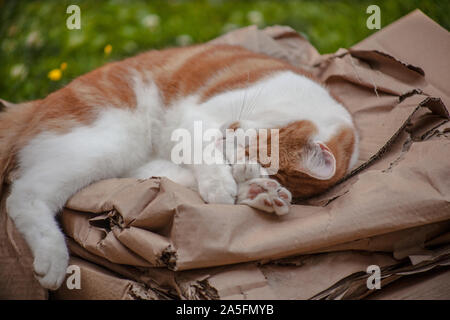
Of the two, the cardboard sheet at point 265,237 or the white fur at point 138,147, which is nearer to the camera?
the cardboard sheet at point 265,237

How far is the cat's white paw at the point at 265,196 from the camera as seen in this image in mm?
1483

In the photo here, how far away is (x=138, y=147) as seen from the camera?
201 centimetres

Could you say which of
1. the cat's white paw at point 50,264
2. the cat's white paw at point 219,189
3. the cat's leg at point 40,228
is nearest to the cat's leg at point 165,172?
the cat's white paw at point 219,189

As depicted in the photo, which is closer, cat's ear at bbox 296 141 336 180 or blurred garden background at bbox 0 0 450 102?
cat's ear at bbox 296 141 336 180

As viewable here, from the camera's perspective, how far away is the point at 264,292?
1.35 m

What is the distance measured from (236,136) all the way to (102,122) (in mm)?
630

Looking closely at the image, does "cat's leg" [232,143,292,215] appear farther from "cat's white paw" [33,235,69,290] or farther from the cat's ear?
"cat's white paw" [33,235,69,290]

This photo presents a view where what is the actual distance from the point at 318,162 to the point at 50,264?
3.50 ft

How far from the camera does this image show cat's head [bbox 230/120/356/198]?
65.1 inches

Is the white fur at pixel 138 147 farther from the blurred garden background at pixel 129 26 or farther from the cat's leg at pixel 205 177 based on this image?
the blurred garden background at pixel 129 26

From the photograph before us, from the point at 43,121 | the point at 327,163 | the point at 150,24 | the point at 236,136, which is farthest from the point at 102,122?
the point at 150,24

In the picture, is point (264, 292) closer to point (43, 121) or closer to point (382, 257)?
point (382, 257)

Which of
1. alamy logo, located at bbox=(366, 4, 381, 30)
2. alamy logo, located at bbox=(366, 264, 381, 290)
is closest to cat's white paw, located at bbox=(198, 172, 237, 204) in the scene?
alamy logo, located at bbox=(366, 264, 381, 290)

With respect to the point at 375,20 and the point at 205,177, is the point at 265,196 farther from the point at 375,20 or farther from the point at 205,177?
the point at 375,20
